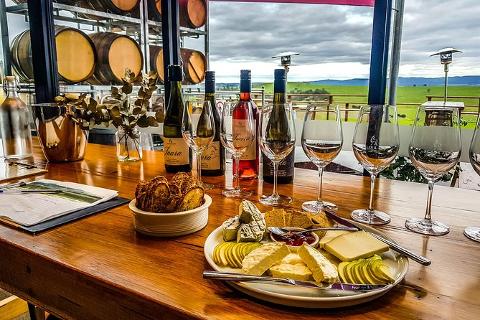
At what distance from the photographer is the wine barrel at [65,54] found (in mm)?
2682

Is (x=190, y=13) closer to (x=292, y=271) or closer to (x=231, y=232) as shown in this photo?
(x=231, y=232)

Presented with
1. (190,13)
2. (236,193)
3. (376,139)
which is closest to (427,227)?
(376,139)

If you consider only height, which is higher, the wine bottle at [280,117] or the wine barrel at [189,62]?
the wine barrel at [189,62]

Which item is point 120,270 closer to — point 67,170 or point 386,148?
point 386,148

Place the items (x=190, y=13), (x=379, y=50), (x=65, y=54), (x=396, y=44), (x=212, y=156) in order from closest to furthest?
(x=212, y=156) → (x=379, y=50) → (x=396, y=44) → (x=65, y=54) → (x=190, y=13)

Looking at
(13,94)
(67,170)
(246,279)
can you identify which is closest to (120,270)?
(246,279)

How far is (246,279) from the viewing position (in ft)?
1.43

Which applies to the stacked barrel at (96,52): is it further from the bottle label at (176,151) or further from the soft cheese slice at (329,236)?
the soft cheese slice at (329,236)

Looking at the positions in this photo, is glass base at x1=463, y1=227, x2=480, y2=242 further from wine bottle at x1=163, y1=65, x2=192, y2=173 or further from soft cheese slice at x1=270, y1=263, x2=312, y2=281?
wine bottle at x1=163, y1=65, x2=192, y2=173

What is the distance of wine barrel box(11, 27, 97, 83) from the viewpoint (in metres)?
2.68

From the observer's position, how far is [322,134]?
0.77 meters

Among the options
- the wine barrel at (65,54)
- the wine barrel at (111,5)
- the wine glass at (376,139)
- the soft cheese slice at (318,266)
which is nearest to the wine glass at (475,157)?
the wine glass at (376,139)

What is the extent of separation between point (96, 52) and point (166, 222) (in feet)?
8.94

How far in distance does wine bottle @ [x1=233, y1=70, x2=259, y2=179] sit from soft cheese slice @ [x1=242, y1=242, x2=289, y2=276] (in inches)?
19.1
